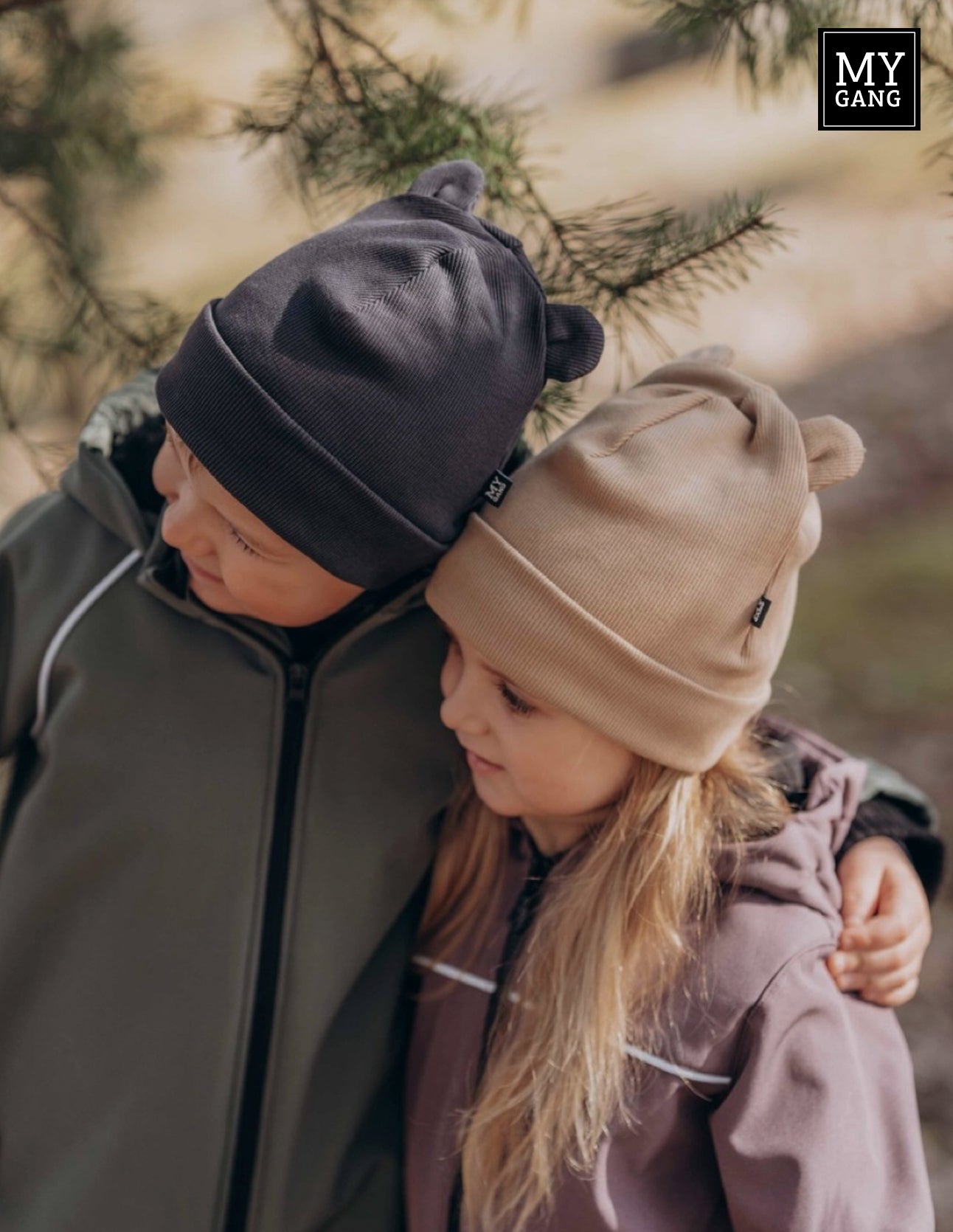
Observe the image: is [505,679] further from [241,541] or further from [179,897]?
[179,897]

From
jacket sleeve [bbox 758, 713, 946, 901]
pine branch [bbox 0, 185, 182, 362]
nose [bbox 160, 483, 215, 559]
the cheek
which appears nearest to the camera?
nose [bbox 160, 483, 215, 559]

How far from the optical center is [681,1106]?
1440 millimetres

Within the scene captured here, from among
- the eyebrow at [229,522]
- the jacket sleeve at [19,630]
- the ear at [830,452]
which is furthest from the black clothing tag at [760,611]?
the jacket sleeve at [19,630]

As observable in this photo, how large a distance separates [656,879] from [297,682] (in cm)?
47

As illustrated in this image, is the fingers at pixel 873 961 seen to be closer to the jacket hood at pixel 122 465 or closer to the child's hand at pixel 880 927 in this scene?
the child's hand at pixel 880 927

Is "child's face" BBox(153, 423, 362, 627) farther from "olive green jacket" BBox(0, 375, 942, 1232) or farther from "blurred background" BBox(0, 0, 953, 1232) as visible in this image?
"blurred background" BBox(0, 0, 953, 1232)

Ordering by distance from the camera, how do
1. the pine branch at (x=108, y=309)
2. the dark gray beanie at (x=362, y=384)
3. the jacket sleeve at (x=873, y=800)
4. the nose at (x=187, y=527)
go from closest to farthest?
the dark gray beanie at (x=362, y=384) < the nose at (x=187, y=527) < the jacket sleeve at (x=873, y=800) < the pine branch at (x=108, y=309)

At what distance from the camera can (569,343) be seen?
4.52ft

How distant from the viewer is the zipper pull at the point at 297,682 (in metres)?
1.53

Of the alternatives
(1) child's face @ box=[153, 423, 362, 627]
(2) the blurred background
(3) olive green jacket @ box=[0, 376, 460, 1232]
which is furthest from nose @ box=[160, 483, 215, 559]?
(2) the blurred background

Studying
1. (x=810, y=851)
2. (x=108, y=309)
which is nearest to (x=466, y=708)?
(x=810, y=851)

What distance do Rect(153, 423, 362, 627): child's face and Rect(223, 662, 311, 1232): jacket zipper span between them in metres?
0.14

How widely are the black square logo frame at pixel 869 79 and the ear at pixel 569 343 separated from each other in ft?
1.49

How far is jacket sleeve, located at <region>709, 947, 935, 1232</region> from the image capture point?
1.35 meters
